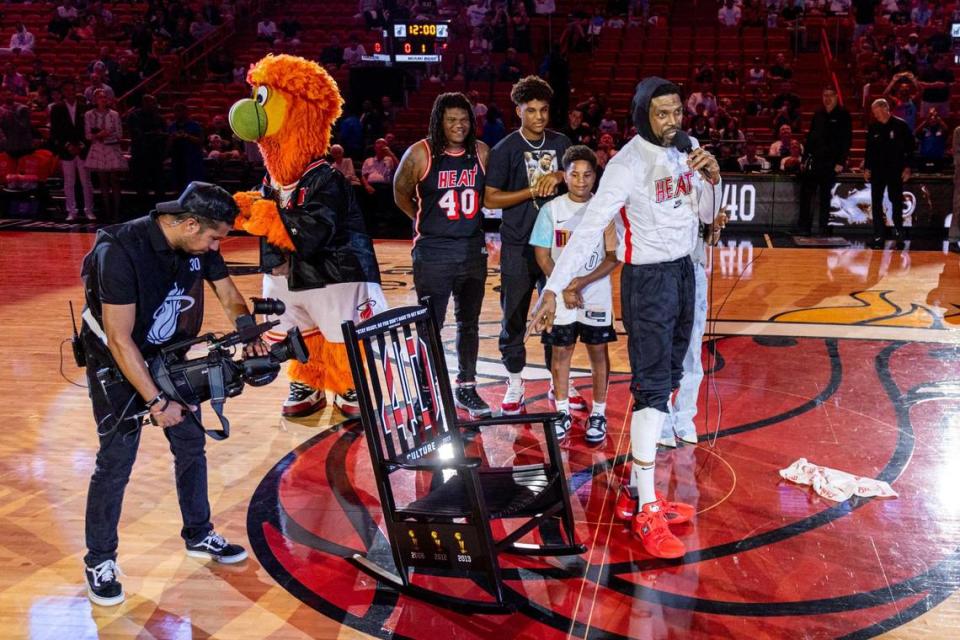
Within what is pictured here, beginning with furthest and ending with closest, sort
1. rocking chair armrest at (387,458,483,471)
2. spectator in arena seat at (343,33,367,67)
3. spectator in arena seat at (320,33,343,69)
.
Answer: spectator in arena seat at (343,33,367,67) → spectator in arena seat at (320,33,343,69) → rocking chair armrest at (387,458,483,471)

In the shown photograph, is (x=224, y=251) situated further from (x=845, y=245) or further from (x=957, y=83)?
(x=957, y=83)

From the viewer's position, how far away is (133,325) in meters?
3.77

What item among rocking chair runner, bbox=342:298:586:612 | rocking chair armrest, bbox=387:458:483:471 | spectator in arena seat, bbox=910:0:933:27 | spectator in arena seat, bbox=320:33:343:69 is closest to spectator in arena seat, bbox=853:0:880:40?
spectator in arena seat, bbox=910:0:933:27

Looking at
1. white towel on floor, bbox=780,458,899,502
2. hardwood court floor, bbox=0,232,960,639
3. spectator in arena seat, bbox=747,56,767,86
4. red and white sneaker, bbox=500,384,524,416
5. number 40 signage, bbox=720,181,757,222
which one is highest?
spectator in arena seat, bbox=747,56,767,86

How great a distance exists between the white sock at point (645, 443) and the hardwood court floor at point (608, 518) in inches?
9.4

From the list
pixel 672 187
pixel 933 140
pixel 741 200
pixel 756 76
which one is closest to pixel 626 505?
pixel 672 187

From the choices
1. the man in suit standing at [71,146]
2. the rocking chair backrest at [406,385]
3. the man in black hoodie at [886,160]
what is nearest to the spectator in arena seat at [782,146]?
the man in black hoodie at [886,160]

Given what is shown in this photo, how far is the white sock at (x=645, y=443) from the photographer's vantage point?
438 centimetres

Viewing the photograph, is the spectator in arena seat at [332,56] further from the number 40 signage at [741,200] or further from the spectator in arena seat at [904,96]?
the spectator in arena seat at [904,96]

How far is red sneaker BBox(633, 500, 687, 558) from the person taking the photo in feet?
13.9

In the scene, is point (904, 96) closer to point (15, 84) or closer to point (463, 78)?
point (463, 78)

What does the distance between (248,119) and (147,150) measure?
9.77 meters

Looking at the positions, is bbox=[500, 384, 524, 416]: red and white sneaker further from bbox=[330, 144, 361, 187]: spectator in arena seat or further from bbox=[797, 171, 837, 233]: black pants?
bbox=[797, 171, 837, 233]: black pants

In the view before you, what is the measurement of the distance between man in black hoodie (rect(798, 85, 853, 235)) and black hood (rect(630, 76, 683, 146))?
28.3ft
